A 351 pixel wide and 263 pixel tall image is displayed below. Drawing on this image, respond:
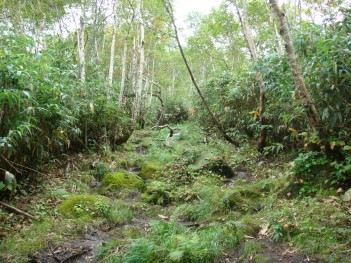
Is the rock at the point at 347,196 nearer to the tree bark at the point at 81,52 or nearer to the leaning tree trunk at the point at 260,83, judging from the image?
the leaning tree trunk at the point at 260,83

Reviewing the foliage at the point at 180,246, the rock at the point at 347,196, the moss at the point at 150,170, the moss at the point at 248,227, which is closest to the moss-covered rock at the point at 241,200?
the moss at the point at 248,227

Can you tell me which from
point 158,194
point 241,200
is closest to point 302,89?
point 241,200

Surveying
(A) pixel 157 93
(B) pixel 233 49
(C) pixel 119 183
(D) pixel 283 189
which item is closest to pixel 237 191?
(D) pixel 283 189

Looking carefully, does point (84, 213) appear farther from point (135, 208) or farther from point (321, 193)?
point (321, 193)

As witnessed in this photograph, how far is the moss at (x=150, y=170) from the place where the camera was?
7.90 m

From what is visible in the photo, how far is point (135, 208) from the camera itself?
19.9 feet

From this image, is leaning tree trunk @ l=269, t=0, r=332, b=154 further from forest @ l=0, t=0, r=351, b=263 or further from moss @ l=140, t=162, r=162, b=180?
moss @ l=140, t=162, r=162, b=180

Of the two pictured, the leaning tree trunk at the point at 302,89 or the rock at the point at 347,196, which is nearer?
the rock at the point at 347,196

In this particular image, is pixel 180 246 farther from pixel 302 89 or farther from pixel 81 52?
pixel 81 52

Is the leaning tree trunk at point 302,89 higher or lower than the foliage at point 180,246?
higher

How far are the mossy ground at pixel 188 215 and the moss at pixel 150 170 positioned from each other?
7 centimetres

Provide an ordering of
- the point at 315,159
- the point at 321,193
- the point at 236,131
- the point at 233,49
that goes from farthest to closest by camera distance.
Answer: the point at 233,49 → the point at 236,131 → the point at 315,159 → the point at 321,193

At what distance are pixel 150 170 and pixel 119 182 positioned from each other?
1343mm

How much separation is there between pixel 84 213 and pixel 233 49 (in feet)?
57.9
